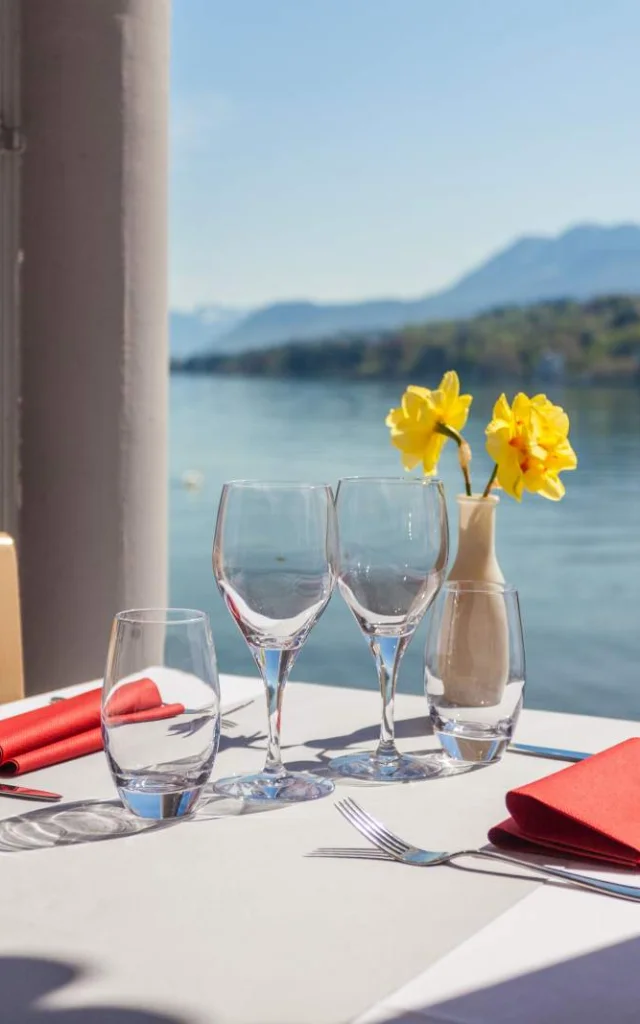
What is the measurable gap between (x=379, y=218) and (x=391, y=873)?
18.1 m

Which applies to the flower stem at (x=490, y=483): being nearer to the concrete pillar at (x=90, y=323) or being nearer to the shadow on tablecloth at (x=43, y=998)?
the shadow on tablecloth at (x=43, y=998)

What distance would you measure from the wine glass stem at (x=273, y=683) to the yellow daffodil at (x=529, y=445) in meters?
0.26

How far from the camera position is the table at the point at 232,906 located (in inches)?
20.0

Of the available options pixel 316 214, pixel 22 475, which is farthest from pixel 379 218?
pixel 22 475

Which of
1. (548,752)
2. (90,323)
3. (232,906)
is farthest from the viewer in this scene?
(90,323)

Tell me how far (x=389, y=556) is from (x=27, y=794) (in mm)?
307

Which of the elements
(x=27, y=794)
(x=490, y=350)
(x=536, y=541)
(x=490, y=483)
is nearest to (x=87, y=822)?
(x=27, y=794)

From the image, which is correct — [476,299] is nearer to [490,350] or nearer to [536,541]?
[490,350]

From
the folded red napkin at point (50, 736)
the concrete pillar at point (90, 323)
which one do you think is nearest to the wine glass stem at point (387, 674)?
the folded red napkin at point (50, 736)

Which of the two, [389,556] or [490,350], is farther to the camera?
[490,350]

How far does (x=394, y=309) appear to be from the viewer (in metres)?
11.3

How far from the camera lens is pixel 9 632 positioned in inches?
54.7

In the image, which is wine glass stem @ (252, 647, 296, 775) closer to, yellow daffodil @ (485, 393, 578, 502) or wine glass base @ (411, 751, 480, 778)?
wine glass base @ (411, 751, 480, 778)

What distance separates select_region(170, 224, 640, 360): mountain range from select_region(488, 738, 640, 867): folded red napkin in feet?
26.3
